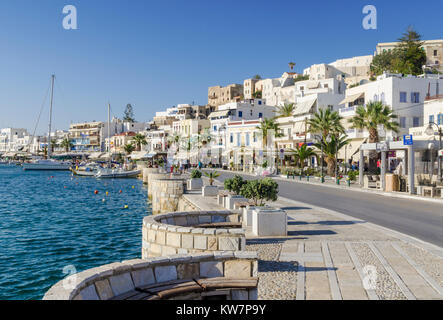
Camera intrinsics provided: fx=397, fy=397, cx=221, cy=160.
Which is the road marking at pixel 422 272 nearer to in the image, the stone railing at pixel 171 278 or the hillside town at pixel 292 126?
the stone railing at pixel 171 278

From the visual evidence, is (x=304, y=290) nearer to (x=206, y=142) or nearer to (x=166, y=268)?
(x=166, y=268)

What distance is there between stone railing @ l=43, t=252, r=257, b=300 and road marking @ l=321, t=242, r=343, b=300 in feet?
4.35

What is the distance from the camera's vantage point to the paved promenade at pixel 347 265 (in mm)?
6500

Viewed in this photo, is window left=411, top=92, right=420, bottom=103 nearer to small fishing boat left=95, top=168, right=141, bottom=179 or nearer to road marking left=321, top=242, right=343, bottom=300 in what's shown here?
road marking left=321, top=242, right=343, bottom=300

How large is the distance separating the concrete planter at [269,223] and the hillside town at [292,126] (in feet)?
54.4

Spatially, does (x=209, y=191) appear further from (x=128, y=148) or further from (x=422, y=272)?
(x=128, y=148)

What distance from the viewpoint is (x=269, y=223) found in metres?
11.3

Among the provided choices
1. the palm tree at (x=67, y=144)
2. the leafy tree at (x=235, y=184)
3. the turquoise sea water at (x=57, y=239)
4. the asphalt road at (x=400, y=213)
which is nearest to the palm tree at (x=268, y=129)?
the turquoise sea water at (x=57, y=239)

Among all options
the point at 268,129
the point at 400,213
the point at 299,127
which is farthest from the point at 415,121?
the point at 400,213

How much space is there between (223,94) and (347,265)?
11692 cm

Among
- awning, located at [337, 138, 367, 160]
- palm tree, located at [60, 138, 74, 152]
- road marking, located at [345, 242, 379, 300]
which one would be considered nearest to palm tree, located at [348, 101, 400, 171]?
awning, located at [337, 138, 367, 160]

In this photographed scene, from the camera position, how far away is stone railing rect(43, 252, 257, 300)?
510 cm

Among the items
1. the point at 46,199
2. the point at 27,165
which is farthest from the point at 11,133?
the point at 46,199
